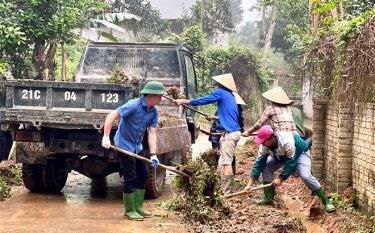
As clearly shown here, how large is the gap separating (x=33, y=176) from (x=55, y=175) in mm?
408

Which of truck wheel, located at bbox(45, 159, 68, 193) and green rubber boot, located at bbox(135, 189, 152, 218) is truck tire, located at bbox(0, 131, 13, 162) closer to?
truck wheel, located at bbox(45, 159, 68, 193)

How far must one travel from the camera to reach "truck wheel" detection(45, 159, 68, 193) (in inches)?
343

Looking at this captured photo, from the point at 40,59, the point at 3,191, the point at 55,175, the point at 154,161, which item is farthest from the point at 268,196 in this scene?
the point at 40,59

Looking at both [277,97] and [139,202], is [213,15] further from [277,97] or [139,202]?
[139,202]

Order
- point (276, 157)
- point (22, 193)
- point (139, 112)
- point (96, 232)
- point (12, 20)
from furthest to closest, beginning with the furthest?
1. point (12, 20)
2. point (22, 193)
3. point (276, 157)
4. point (139, 112)
5. point (96, 232)

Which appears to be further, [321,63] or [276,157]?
[321,63]

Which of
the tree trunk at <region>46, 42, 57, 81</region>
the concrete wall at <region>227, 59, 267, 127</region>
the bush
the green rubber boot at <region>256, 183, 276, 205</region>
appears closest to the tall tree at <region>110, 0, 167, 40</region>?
the concrete wall at <region>227, 59, 267, 127</region>

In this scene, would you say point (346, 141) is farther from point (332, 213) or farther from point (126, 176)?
point (126, 176)

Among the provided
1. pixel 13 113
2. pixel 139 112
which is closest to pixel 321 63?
pixel 139 112

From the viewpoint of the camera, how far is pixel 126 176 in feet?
22.8

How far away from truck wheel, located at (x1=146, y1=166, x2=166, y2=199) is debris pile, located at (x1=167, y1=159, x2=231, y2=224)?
1048mm

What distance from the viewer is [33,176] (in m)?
8.60

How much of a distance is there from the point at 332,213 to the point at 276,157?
3.18 feet

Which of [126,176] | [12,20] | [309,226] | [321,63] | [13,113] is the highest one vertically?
[12,20]
